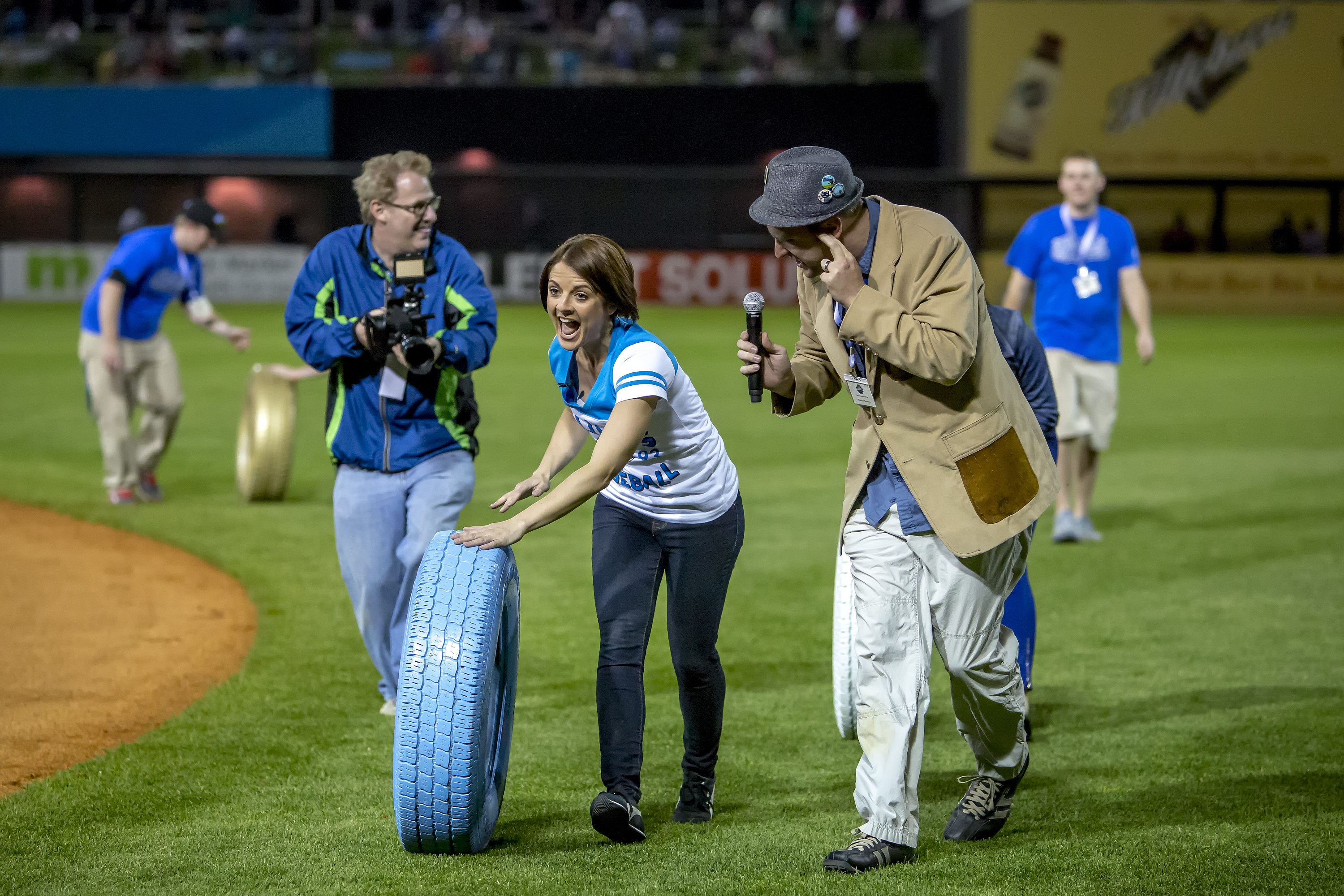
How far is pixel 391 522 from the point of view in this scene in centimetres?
566

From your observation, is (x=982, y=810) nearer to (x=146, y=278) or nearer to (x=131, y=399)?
(x=146, y=278)

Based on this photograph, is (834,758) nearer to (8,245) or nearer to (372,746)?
(372,746)

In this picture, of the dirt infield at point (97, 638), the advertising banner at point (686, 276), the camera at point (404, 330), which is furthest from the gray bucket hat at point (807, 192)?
the advertising banner at point (686, 276)

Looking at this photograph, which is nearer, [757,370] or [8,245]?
[757,370]

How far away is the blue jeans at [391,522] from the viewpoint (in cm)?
562

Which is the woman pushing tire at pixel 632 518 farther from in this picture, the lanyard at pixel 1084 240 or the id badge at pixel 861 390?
the lanyard at pixel 1084 240

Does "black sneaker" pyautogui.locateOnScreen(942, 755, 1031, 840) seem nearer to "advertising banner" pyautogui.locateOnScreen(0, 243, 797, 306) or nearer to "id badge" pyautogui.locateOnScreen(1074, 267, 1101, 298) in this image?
"id badge" pyautogui.locateOnScreen(1074, 267, 1101, 298)

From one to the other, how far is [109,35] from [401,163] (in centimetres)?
3303

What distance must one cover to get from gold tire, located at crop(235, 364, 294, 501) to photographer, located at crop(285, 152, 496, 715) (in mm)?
5128

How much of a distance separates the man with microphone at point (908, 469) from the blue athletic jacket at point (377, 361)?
165cm

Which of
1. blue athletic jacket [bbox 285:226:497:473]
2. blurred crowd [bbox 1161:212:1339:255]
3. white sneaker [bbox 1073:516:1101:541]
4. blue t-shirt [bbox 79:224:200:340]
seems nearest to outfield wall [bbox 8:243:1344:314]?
blurred crowd [bbox 1161:212:1339:255]

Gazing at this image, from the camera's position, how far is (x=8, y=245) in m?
31.3

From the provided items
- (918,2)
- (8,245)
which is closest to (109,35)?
(8,245)

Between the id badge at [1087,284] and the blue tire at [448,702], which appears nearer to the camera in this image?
the blue tire at [448,702]
